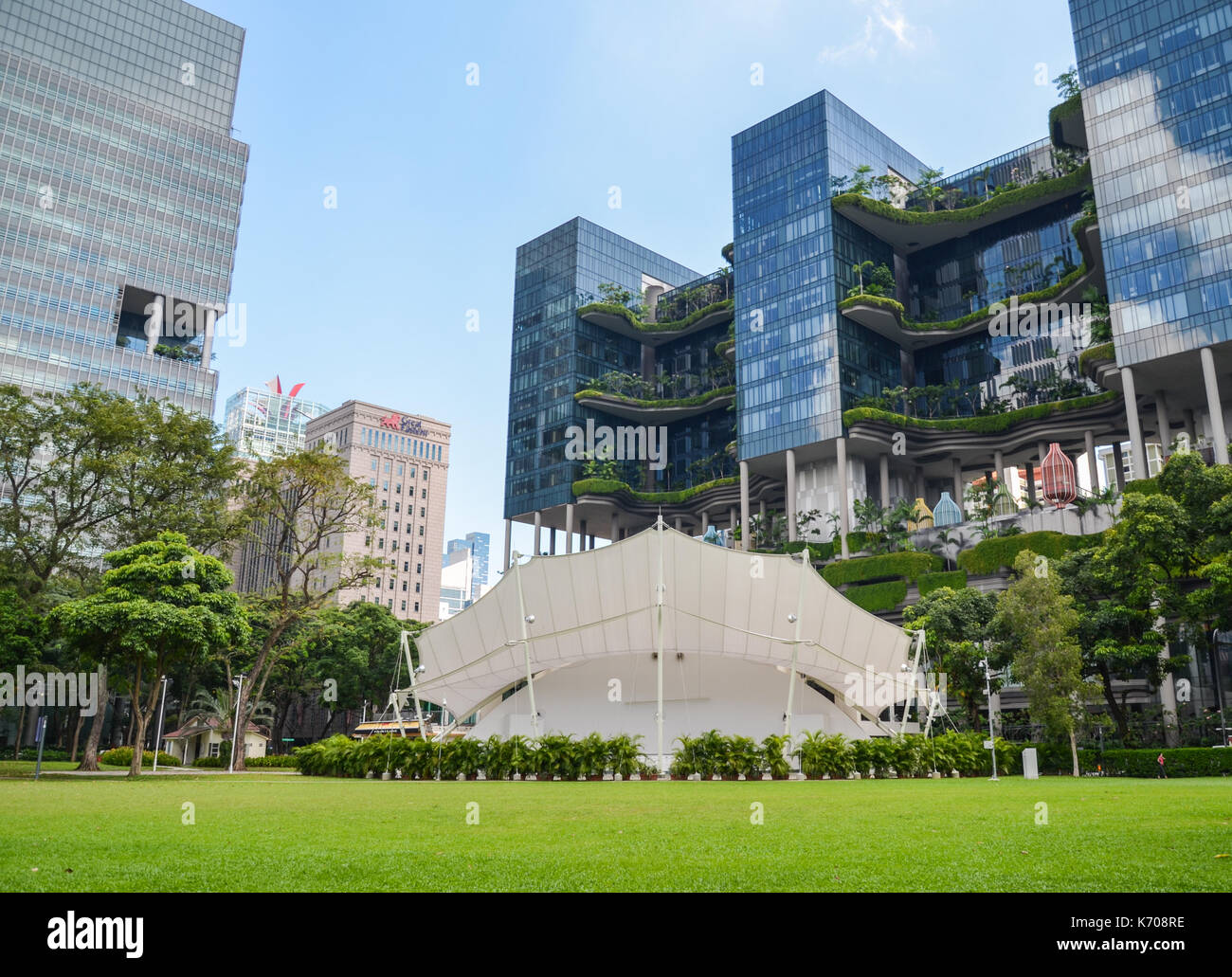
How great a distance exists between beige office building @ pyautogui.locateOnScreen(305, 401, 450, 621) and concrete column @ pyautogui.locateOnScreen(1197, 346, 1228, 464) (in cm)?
11328

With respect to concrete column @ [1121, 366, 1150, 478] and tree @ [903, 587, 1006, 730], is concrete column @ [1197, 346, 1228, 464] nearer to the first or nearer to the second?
concrete column @ [1121, 366, 1150, 478]

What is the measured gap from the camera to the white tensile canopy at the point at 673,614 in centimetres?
3319

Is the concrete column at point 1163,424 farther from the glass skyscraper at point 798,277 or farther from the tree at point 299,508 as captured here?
the tree at point 299,508

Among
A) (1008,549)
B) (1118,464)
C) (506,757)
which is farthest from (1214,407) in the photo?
(506,757)

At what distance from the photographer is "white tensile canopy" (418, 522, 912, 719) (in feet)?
109

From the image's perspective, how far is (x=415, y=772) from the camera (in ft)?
105

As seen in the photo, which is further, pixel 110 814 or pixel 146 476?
pixel 146 476

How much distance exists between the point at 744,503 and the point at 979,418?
21643 mm

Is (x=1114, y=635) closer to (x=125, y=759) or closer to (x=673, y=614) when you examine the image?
(x=673, y=614)

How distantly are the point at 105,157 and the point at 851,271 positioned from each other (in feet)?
287

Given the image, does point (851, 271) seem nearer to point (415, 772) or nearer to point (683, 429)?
point (683, 429)

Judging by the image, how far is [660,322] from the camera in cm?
11069
